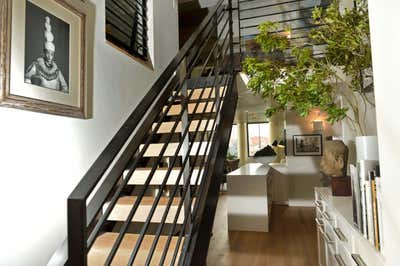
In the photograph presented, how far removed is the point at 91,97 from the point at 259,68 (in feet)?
4.50

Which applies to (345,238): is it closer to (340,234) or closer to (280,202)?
(340,234)

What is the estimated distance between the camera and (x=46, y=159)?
5.22ft

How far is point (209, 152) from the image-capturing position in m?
1.83

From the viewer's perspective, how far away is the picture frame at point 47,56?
1331 millimetres

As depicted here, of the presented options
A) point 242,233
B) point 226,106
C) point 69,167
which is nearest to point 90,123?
point 69,167

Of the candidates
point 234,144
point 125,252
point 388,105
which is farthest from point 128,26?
point 234,144

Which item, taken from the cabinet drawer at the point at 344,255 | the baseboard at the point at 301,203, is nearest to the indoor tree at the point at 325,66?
the cabinet drawer at the point at 344,255

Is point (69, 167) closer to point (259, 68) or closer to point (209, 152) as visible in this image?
point (209, 152)

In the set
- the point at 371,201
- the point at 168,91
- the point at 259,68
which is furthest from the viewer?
the point at 259,68

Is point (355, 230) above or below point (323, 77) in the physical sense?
below

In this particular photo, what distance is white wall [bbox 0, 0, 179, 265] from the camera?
1.36 meters

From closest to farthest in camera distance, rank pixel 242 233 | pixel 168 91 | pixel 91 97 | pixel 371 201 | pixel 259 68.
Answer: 1. pixel 371 201
2. pixel 168 91
3. pixel 91 97
4. pixel 259 68
5. pixel 242 233

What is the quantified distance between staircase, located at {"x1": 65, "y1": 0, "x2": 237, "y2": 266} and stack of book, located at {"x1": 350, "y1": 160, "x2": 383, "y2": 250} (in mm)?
795

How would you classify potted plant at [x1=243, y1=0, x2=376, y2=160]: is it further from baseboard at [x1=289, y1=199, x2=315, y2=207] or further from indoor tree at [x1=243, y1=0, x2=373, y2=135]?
baseboard at [x1=289, y1=199, x2=315, y2=207]
